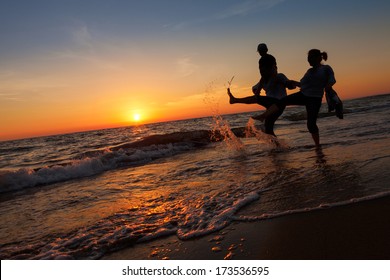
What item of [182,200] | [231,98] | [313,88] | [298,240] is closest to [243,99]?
[231,98]

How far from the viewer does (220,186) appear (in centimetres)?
458

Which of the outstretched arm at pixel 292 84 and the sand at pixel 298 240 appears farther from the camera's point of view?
the outstretched arm at pixel 292 84

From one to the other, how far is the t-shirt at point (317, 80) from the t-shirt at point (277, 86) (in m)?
0.45

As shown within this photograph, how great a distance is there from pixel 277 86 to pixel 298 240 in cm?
558

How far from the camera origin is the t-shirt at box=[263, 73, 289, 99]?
288 inches

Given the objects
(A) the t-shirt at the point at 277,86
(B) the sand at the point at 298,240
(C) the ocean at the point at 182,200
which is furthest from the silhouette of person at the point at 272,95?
(B) the sand at the point at 298,240

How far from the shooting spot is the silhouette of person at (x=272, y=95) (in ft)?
24.0

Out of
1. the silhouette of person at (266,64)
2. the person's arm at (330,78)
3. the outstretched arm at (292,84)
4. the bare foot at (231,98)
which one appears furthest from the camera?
the bare foot at (231,98)

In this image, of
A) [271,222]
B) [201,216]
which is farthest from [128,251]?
[271,222]

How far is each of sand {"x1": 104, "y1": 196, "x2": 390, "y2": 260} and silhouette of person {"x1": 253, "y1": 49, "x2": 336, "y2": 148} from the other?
176 inches

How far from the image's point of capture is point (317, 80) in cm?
693

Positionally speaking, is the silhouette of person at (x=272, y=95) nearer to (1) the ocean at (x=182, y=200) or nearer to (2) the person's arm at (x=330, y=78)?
(2) the person's arm at (x=330, y=78)
